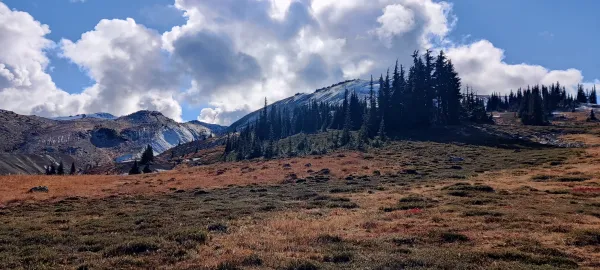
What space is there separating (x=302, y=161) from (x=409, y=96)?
48.7 m

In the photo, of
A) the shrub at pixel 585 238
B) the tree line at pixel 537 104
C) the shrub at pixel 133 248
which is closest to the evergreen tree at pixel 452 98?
the tree line at pixel 537 104

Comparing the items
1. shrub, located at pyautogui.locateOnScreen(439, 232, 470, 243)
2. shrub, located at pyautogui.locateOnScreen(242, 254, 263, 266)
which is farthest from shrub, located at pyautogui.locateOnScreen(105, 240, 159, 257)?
shrub, located at pyautogui.locateOnScreen(439, 232, 470, 243)

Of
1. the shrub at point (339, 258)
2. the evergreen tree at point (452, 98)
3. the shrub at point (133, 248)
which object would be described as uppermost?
the evergreen tree at point (452, 98)

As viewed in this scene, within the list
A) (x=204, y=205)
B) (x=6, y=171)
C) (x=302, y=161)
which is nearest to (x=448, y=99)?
(x=302, y=161)

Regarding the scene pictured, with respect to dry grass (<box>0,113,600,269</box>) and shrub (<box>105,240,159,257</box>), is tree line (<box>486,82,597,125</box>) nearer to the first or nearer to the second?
dry grass (<box>0,113,600,269</box>)

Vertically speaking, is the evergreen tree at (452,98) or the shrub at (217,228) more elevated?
the evergreen tree at (452,98)

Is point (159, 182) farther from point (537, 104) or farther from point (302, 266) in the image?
point (537, 104)

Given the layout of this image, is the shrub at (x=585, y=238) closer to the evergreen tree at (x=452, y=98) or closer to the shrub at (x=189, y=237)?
the shrub at (x=189, y=237)

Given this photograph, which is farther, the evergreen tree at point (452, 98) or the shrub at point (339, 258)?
the evergreen tree at point (452, 98)

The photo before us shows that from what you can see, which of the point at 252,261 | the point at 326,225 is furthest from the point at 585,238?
the point at 252,261

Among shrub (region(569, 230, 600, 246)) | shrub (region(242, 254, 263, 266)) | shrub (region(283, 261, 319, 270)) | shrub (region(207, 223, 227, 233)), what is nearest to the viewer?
shrub (region(283, 261, 319, 270))

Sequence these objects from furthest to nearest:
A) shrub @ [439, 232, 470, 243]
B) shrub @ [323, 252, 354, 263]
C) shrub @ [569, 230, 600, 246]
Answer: shrub @ [439, 232, 470, 243]
shrub @ [569, 230, 600, 246]
shrub @ [323, 252, 354, 263]

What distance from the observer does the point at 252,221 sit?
960 inches

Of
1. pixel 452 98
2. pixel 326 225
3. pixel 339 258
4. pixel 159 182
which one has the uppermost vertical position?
pixel 452 98
